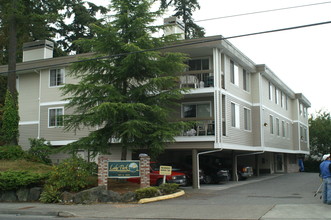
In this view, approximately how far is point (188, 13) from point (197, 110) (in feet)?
87.3

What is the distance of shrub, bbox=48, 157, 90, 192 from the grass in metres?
3.13

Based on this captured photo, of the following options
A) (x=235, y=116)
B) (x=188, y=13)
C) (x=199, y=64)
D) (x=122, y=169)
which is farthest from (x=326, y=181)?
(x=188, y=13)

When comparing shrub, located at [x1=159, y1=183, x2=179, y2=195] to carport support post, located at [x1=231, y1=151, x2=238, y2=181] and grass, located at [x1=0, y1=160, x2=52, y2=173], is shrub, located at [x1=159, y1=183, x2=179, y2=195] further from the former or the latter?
carport support post, located at [x1=231, y1=151, x2=238, y2=181]

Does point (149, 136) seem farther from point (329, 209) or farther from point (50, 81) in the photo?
point (50, 81)

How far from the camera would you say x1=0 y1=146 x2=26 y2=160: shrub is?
22139 mm

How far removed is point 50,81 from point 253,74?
14364 millimetres

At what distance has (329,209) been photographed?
11.9 m

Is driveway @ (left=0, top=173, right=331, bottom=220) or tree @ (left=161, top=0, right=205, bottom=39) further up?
tree @ (left=161, top=0, right=205, bottom=39)

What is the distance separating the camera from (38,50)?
28.6 m

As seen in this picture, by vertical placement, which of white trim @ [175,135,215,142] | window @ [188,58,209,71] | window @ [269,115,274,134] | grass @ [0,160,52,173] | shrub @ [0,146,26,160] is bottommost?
grass @ [0,160,52,173]

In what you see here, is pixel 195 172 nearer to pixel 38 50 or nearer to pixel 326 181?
pixel 326 181

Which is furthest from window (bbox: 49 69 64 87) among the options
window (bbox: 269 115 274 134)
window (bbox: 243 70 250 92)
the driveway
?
window (bbox: 269 115 274 134)

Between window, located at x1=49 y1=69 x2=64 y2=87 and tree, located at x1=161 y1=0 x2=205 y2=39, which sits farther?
tree, located at x1=161 y1=0 x2=205 y2=39

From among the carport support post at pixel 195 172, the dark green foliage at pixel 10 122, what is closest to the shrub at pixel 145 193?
the carport support post at pixel 195 172
